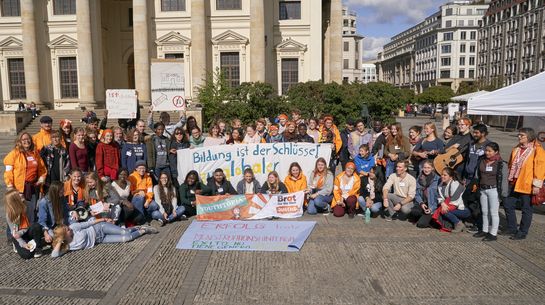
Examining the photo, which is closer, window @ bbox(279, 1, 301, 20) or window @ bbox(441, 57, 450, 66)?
window @ bbox(279, 1, 301, 20)

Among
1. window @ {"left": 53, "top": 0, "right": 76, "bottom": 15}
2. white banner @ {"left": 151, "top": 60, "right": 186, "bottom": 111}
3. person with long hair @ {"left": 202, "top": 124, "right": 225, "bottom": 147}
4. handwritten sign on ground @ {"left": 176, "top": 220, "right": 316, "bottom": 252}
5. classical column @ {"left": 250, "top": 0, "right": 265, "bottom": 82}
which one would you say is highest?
window @ {"left": 53, "top": 0, "right": 76, "bottom": 15}

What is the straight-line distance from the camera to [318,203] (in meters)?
9.48

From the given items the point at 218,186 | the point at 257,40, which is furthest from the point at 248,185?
the point at 257,40

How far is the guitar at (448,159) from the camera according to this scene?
9.12m

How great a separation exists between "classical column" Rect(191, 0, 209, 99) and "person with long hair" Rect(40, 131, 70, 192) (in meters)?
23.5

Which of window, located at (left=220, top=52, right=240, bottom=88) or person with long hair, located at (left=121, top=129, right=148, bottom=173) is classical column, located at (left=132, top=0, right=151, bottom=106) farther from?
person with long hair, located at (left=121, top=129, right=148, bottom=173)

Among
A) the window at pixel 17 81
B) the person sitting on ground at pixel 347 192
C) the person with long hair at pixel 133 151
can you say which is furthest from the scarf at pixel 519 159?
the window at pixel 17 81

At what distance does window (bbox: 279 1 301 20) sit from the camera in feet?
115

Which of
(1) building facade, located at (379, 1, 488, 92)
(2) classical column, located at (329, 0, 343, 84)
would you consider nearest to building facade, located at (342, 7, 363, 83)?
(1) building facade, located at (379, 1, 488, 92)

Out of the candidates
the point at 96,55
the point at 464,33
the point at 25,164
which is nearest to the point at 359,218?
the point at 25,164

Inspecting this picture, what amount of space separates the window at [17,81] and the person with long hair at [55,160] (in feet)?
97.8

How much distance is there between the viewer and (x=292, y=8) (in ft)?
115

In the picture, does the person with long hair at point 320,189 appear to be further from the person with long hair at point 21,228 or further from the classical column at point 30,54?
the classical column at point 30,54

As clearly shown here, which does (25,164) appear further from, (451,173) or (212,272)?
(451,173)
